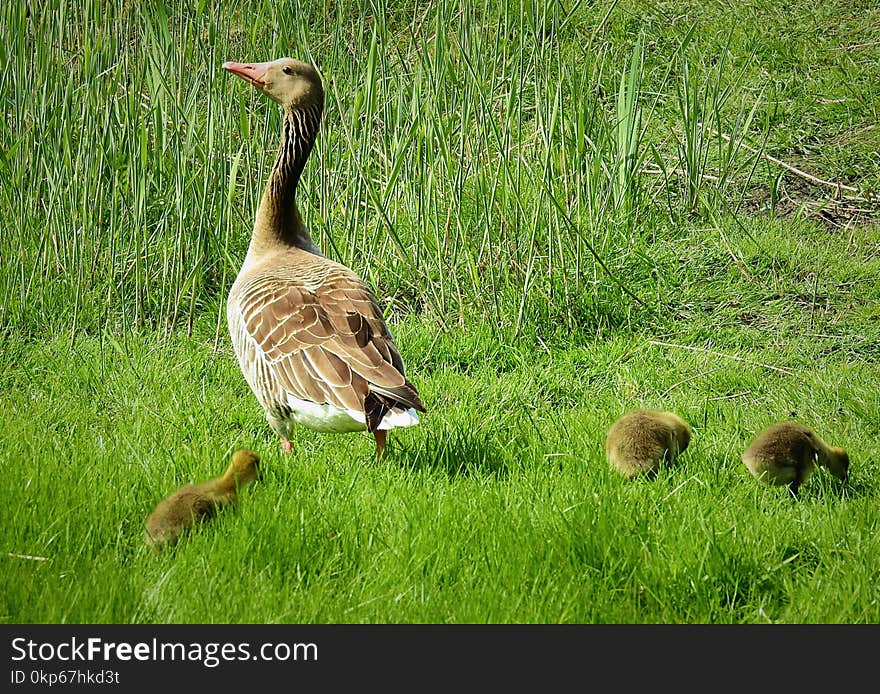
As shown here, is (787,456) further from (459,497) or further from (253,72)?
(253,72)

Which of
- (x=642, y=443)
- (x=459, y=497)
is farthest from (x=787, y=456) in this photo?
(x=459, y=497)

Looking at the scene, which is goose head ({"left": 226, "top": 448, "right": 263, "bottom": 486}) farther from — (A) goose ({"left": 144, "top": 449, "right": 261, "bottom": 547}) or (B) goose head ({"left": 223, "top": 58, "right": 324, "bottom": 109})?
(B) goose head ({"left": 223, "top": 58, "right": 324, "bottom": 109})

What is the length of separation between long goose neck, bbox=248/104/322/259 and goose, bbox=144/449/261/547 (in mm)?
1529

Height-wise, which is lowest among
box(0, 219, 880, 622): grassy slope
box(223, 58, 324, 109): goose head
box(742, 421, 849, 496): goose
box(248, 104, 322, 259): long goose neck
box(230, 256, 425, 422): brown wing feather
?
box(0, 219, 880, 622): grassy slope

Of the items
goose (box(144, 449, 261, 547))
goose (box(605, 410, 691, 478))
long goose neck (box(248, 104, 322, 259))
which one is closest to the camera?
goose (box(144, 449, 261, 547))

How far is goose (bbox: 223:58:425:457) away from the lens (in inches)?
137

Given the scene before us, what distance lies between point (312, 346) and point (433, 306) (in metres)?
2.16

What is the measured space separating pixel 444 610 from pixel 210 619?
66 centimetres

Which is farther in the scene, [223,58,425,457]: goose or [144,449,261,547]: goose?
[223,58,425,457]: goose

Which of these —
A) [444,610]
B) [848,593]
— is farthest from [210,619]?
[848,593]

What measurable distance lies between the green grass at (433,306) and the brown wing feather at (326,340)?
0.36 m

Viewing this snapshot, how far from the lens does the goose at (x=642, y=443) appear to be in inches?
141

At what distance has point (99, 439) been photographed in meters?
4.01

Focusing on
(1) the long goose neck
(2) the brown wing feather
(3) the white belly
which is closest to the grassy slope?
(3) the white belly
